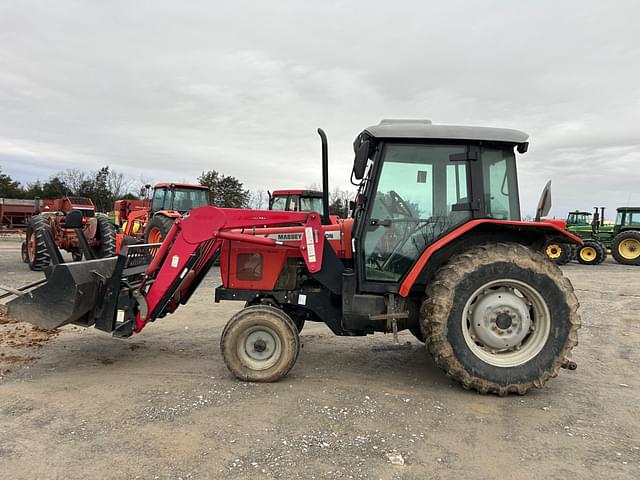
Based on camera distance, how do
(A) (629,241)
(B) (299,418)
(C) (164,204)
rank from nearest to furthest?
(B) (299,418) → (C) (164,204) → (A) (629,241)

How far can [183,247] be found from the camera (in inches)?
166

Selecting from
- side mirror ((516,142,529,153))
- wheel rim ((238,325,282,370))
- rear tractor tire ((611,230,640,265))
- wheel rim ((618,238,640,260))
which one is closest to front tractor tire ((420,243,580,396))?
side mirror ((516,142,529,153))

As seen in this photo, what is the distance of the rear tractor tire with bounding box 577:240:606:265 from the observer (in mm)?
17219

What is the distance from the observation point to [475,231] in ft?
13.3

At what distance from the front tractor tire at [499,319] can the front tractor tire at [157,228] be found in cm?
867

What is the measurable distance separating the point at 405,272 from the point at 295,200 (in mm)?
9099

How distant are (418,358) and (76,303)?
3.43 meters

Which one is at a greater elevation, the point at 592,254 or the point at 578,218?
the point at 578,218

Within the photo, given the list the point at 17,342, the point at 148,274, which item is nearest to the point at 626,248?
the point at 148,274

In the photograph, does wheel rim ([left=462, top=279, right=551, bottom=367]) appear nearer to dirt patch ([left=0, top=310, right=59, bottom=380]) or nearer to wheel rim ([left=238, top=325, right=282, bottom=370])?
wheel rim ([left=238, top=325, right=282, bottom=370])

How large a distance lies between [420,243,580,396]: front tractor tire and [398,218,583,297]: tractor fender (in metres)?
0.16

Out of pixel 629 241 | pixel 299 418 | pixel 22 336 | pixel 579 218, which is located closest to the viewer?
pixel 299 418

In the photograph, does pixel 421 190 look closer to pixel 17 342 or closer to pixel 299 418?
pixel 299 418

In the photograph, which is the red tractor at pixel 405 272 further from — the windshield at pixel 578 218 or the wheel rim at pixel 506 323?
the windshield at pixel 578 218
